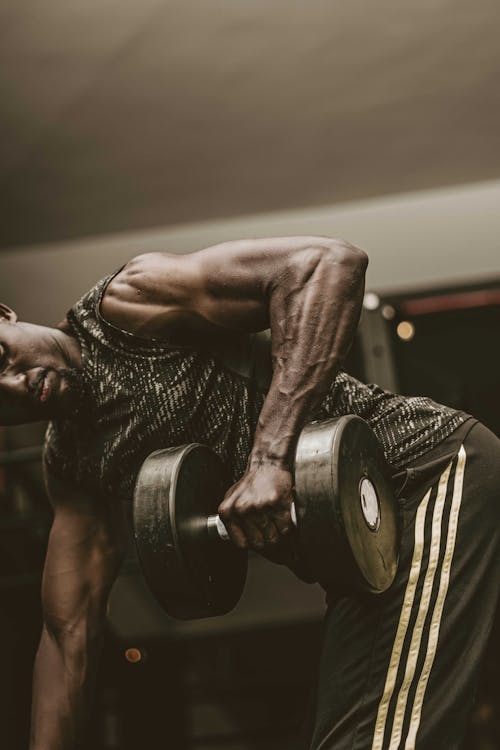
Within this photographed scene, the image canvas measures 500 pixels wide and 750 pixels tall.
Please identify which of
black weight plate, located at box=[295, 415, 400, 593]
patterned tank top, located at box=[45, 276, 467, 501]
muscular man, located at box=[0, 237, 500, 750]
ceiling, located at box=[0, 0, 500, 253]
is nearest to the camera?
black weight plate, located at box=[295, 415, 400, 593]

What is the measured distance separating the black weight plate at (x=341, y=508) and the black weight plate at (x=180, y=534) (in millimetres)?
177

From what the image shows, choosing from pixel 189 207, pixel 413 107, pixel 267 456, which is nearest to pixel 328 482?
pixel 267 456

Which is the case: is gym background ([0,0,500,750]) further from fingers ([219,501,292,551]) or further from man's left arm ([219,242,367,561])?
fingers ([219,501,292,551])

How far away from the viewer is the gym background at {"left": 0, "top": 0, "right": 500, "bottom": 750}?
9.88 ft

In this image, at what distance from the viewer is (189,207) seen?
408 cm

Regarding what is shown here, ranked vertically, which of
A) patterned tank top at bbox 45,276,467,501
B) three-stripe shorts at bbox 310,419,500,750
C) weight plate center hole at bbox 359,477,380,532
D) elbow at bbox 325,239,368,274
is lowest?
three-stripe shorts at bbox 310,419,500,750

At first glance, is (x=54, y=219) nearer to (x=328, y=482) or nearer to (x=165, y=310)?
(x=165, y=310)

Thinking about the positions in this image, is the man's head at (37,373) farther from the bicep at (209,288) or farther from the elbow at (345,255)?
the elbow at (345,255)

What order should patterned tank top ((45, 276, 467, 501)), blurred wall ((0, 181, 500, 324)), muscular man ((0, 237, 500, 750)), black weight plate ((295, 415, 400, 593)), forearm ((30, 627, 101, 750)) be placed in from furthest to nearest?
blurred wall ((0, 181, 500, 324))
forearm ((30, 627, 101, 750))
patterned tank top ((45, 276, 467, 501))
muscular man ((0, 237, 500, 750))
black weight plate ((295, 415, 400, 593))

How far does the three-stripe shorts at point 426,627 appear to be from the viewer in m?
1.32

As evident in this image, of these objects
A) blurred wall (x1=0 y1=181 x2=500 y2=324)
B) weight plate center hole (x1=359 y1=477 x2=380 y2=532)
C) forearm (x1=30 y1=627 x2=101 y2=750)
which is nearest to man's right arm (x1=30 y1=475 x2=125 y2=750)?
forearm (x1=30 y1=627 x2=101 y2=750)

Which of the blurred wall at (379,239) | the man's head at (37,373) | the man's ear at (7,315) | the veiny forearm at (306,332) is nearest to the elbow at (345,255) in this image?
the veiny forearm at (306,332)

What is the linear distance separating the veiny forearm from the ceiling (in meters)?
1.72

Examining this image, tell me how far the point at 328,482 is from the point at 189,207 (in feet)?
9.80
